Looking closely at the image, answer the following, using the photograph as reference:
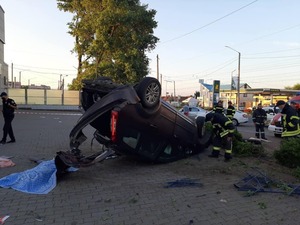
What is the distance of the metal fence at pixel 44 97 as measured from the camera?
36.8m

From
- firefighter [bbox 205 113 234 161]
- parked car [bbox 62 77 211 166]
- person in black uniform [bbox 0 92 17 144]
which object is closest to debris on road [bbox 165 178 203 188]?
parked car [bbox 62 77 211 166]

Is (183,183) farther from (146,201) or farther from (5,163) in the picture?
(5,163)

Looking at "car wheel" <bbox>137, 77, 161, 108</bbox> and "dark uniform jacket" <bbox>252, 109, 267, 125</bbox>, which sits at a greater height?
"car wheel" <bbox>137, 77, 161, 108</bbox>

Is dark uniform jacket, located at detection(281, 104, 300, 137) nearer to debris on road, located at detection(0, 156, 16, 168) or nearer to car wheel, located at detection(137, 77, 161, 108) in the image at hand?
car wheel, located at detection(137, 77, 161, 108)

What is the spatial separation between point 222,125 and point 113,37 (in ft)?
80.1

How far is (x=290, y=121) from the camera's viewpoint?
746 cm

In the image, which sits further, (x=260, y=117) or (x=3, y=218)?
(x=260, y=117)

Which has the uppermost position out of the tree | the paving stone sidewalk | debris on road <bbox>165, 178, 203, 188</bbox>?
the tree

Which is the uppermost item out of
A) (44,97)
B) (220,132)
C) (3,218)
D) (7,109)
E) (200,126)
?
(44,97)

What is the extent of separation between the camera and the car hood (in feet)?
18.8

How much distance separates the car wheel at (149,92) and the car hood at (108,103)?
132mm

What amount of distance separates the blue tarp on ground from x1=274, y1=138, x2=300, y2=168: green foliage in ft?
15.6

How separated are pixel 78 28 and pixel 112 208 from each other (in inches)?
1171

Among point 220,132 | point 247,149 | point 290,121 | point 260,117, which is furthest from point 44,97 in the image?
point 290,121
